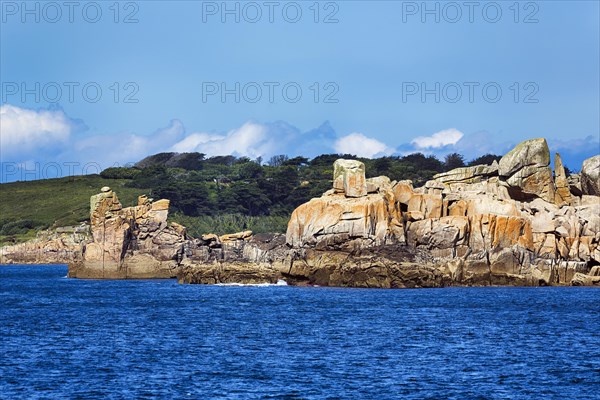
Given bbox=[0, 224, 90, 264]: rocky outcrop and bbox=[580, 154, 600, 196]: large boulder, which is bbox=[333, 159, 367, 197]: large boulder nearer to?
bbox=[580, 154, 600, 196]: large boulder

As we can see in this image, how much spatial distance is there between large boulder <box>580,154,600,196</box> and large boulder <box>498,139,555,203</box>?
3617 millimetres

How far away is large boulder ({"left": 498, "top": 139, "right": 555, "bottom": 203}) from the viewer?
116m

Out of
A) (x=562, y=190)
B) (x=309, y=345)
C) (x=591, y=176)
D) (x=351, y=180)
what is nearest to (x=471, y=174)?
(x=562, y=190)

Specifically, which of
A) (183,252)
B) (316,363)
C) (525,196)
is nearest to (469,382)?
(316,363)

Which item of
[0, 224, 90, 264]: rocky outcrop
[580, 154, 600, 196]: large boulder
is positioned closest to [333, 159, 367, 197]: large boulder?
[580, 154, 600, 196]: large boulder

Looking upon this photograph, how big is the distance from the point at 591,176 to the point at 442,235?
25.7m

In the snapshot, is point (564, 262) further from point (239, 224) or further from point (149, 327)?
point (239, 224)

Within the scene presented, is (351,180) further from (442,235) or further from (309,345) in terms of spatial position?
(309,345)

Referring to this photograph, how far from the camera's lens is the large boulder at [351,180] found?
104 metres

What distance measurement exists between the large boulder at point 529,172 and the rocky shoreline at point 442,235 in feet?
Answer: 0.36

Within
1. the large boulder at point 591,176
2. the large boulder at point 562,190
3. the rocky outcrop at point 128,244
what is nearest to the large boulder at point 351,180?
the large boulder at point 562,190

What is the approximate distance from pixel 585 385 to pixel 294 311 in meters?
33.6

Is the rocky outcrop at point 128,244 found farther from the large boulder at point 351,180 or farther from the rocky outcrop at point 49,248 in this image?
the rocky outcrop at point 49,248

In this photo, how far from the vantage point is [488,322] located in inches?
2628
